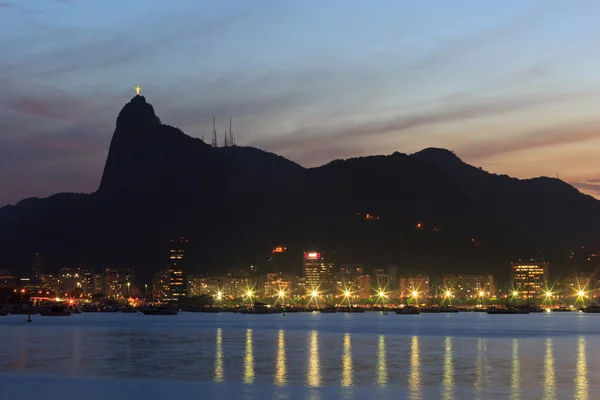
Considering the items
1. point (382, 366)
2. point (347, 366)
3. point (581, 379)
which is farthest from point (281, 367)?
point (581, 379)

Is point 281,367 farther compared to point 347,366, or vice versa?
point 347,366

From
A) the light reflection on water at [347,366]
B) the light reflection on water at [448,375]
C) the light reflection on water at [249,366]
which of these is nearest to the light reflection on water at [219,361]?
the light reflection on water at [249,366]

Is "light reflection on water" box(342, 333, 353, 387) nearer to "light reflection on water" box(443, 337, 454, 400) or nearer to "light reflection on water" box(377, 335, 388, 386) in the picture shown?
"light reflection on water" box(377, 335, 388, 386)

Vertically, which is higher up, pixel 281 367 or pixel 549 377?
pixel 549 377

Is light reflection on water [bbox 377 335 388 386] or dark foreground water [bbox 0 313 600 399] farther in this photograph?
light reflection on water [bbox 377 335 388 386]

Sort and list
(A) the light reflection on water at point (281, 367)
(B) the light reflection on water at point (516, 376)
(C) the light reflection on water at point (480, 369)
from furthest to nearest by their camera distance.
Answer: (A) the light reflection on water at point (281, 367)
(C) the light reflection on water at point (480, 369)
(B) the light reflection on water at point (516, 376)

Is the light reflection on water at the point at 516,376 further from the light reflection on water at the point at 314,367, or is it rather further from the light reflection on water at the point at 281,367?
the light reflection on water at the point at 281,367

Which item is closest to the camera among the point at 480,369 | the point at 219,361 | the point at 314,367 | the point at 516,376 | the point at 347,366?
the point at 516,376

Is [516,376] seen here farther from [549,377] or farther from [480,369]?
[480,369]

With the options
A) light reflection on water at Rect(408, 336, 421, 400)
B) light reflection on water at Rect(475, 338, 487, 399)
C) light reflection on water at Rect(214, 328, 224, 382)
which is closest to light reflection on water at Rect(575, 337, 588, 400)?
light reflection on water at Rect(475, 338, 487, 399)

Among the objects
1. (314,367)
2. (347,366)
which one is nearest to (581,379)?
(347,366)

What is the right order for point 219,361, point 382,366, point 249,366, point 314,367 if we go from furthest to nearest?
point 219,361
point 249,366
point 382,366
point 314,367
